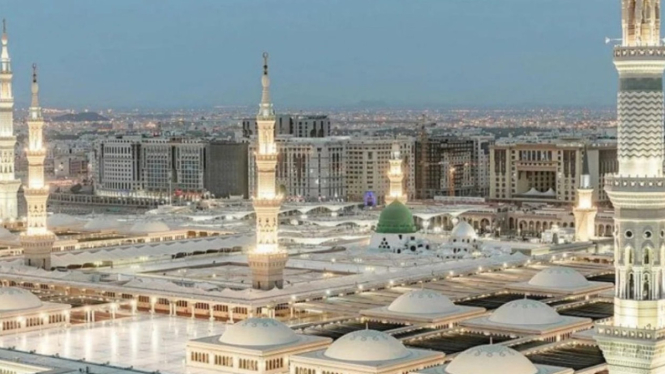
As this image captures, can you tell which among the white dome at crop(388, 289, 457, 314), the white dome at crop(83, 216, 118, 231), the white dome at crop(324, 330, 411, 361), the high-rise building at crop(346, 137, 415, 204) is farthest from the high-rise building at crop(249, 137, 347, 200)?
the white dome at crop(324, 330, 411, 361)

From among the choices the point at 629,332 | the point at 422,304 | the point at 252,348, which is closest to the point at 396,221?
the point at 422,304

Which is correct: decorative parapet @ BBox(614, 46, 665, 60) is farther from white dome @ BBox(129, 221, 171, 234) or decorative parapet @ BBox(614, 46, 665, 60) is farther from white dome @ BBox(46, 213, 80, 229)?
white dome @ BBox(46, 213, 80, 229)

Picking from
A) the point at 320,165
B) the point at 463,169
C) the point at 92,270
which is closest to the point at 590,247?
the point at 92,270

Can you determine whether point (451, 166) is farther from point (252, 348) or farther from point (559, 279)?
point (252, 348)

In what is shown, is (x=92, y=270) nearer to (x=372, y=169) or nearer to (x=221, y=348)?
(x=221, y=348)

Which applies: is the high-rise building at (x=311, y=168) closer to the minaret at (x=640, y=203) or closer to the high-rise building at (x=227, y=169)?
the high-rise building at (x=227, y=169)

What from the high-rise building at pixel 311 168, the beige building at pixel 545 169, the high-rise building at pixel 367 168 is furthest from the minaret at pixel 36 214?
the high-rise building at pixel 367 168
